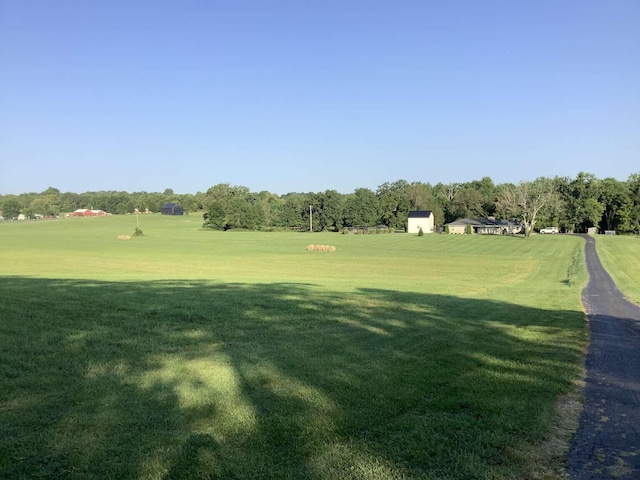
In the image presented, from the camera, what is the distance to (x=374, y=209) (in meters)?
138

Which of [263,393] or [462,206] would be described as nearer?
[263,393]

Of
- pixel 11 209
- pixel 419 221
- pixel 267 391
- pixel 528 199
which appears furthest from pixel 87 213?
pixel 267 391

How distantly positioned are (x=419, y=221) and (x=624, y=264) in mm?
76604

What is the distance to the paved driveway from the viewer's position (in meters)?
4.14

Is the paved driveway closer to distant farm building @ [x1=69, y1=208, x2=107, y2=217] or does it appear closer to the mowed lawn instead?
the mowed lawn

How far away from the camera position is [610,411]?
5.54 m

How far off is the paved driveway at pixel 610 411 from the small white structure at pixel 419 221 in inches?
4476

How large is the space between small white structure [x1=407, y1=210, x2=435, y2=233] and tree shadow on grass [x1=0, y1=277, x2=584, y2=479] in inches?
4552

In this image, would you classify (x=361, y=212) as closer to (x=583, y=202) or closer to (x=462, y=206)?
(x=462, y=206)

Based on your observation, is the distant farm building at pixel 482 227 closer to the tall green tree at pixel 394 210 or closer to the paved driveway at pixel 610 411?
the tall green tree at pixel 394 210

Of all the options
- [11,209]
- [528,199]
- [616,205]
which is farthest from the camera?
[11,209]

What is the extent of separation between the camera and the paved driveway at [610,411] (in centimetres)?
414

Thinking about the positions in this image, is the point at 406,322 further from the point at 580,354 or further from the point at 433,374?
the point at 433,374

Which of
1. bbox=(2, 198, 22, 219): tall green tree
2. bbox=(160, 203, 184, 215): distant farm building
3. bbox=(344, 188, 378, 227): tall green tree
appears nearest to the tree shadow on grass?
bbox=(344, 188, 378, 227): tall green tree
